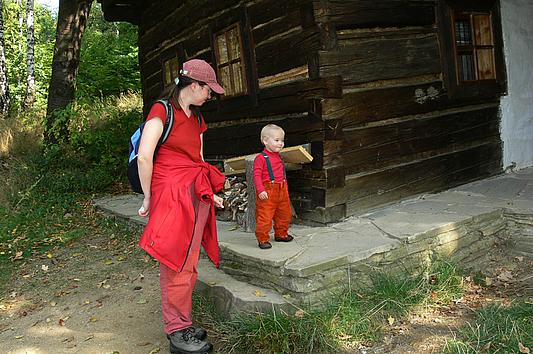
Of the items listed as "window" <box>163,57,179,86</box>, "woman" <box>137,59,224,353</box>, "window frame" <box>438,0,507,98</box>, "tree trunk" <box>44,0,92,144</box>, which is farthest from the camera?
"tree trunk" <box>44,0,92,144</box>

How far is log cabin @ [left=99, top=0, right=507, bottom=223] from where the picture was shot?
16.9 feet

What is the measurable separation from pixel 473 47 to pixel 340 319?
A: 14.2 ft

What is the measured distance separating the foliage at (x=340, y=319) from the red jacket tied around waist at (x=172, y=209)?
70cm

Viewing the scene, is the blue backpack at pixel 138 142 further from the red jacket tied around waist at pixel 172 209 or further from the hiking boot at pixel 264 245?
the hiking boot at pixel 264 245

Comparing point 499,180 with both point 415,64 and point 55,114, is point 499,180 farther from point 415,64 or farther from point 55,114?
point 55,114

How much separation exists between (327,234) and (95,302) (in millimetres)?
2252

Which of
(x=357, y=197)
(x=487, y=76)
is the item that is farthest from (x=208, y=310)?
(x=487, y=76)

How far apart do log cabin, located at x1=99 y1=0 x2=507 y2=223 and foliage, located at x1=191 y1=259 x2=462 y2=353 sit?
129 centimetres

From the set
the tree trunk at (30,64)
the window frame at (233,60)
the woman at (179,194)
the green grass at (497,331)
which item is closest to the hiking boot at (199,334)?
the woman at (179,194)

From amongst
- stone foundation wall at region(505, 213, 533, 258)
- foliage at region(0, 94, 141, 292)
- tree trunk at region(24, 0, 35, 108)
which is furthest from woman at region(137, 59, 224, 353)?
tree trunk at region(24, 0, 35, 108)

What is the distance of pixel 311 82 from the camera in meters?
5.14

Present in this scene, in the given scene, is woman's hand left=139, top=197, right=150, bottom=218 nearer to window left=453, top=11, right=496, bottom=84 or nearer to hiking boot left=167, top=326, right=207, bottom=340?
hiking boot left=167, top=326, right=207, bottom=340

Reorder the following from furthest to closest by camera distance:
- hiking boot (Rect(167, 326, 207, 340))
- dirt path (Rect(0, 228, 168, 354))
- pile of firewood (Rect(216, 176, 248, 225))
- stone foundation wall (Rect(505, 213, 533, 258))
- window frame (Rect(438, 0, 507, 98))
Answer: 1. window frame (Rect(438, 0, 507, 98))
2. pile of firewood (Rect(216, 176, 248, 225))
3. stone foundation wall (Rect(505, 213, 533, 258))
4. dirt path (Rect(0, 228, 168, 354))
5. hiking boot (Rect(167, 326, 207, 340))

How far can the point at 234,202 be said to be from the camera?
5.88m
